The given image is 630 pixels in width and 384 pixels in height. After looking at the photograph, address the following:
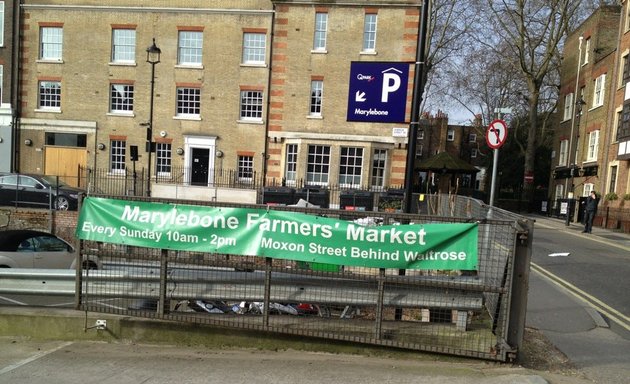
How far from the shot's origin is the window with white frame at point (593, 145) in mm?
27969

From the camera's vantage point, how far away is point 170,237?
5105 mm

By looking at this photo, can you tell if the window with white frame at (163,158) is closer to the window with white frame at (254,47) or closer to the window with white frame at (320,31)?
the window with white frame at (254,47)

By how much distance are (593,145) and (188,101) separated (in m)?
25.3

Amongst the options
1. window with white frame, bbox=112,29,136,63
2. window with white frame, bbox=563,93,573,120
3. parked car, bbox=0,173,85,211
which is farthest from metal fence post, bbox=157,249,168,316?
window with white frame, bbox=563,93,573,120

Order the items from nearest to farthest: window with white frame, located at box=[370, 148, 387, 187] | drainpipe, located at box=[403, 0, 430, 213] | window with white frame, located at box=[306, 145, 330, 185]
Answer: drainpipe, located at box=[403, 0, 430, 213] < window with white frame, located at box=[370, 148, 387, 187] < window with white frame, located at box=[306, 145, 330, 185]

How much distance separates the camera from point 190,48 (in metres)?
26.3

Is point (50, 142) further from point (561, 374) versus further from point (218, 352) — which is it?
point (561, 374)

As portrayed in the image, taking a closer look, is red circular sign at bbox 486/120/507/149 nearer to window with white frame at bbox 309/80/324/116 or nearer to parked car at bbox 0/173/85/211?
parked car at bbox 0/173/85/211

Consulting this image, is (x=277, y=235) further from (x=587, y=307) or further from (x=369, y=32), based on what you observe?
(x=369, y=32)

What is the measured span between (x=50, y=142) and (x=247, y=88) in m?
12.6

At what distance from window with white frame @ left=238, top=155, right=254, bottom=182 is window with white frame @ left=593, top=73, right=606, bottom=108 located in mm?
21800

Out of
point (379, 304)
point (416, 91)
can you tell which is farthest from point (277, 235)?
point (416, 91)

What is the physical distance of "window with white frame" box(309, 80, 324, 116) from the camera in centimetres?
2541

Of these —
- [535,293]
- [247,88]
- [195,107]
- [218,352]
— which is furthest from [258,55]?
[218,352]
